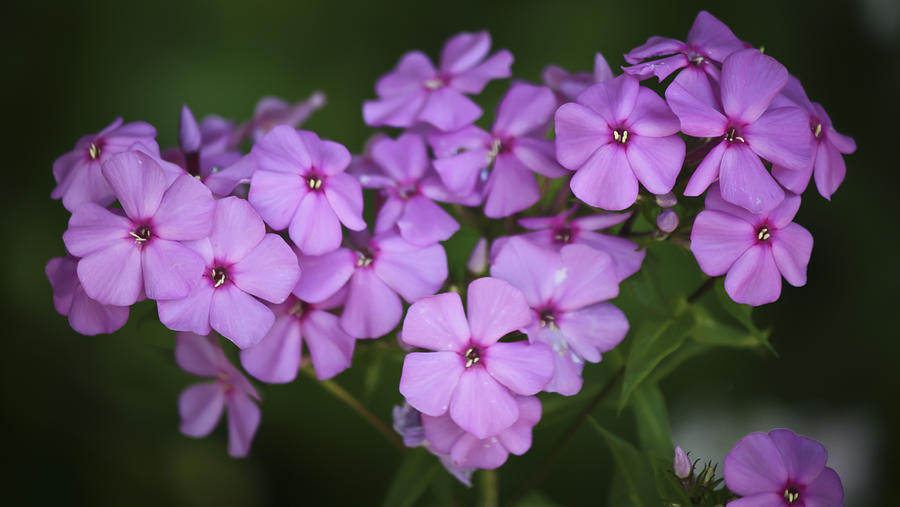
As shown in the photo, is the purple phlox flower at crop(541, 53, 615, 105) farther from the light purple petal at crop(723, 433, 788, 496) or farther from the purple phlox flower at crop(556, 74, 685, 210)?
the light purple petal at crop(723, 433, 788, 496)

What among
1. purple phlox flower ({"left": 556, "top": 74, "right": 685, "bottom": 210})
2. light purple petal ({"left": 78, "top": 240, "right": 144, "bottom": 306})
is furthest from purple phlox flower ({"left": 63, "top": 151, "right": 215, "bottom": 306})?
purple phlox flower ({"left": 556, "top": 74, "right": 685, "bottom": 210})

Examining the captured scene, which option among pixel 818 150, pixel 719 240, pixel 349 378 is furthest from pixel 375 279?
pixel 349 378

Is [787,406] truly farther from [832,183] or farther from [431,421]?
[431,421]

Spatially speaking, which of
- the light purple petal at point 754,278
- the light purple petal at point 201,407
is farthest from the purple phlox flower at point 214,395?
the light purple petal at point 754,278

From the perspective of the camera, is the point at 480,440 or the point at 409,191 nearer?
the point at 480,440

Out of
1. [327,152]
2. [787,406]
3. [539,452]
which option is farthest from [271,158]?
[787,406]

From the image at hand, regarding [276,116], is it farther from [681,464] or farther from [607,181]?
[681,464]

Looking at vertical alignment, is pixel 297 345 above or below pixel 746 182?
below
